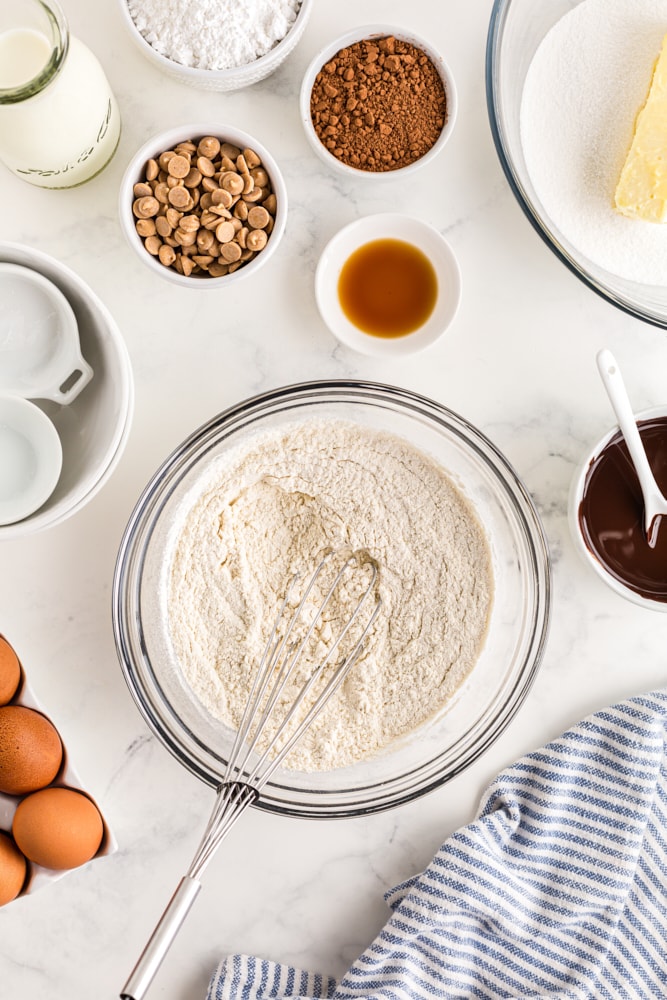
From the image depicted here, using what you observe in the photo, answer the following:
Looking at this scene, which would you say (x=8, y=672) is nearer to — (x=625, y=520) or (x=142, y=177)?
(x=142, y=177)

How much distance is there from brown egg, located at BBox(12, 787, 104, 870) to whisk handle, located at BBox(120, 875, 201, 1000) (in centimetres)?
28

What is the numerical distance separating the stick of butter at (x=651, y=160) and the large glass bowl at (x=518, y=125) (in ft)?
0.30

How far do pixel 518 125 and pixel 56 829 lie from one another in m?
1.14

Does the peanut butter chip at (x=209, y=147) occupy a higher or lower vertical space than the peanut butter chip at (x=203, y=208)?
higher

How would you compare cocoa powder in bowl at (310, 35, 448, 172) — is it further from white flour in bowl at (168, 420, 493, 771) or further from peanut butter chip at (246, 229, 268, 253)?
white flour in bowl at (168, 420, 493, 771)

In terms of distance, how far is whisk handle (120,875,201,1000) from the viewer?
0.79 metres

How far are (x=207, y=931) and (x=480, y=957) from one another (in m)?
0.40

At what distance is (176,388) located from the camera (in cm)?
120

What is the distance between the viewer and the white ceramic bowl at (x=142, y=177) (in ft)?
3.57

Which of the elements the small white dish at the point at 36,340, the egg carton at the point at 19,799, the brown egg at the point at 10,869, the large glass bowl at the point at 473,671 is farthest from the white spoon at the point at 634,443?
the brown egg at the point at 10,869

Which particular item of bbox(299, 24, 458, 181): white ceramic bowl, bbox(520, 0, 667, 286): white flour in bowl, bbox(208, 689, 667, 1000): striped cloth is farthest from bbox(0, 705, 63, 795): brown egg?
bbox(520, 0, 667, 286): white flour in bowl

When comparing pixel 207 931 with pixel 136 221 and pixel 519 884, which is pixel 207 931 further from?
pixel 136 221

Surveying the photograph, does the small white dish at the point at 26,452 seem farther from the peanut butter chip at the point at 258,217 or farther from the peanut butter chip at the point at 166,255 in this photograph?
the peanut butter chip at the point at 258,217

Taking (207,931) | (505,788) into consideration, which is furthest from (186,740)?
(505,788)
